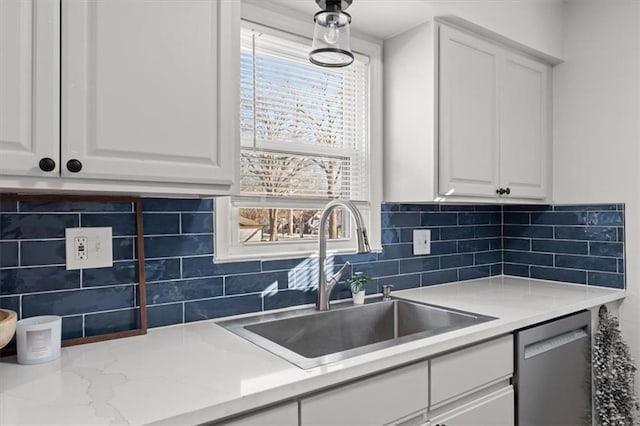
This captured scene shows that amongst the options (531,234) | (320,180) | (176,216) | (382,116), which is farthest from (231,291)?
(531,234)

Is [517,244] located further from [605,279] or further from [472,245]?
[605,279]

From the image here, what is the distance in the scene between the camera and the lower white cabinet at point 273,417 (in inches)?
40.2

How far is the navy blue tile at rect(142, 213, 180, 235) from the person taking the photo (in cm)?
154

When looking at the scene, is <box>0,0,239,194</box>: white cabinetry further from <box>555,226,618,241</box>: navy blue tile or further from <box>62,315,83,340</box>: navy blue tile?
<box>555,226,618,241</box>: navy blue tile

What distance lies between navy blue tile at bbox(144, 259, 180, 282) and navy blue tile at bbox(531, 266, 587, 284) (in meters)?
2.00

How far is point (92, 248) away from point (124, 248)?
Answer: 0.10 meters

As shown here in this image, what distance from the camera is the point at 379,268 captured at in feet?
7.07

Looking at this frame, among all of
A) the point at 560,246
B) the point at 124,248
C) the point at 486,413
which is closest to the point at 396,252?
the point at 486,413

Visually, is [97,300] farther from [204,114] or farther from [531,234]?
[531,234]

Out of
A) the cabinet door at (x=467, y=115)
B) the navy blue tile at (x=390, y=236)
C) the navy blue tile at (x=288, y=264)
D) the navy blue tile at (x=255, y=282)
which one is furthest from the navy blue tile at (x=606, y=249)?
the navy blue tile at (x=255, y=282)

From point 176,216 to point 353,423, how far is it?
0.88 metres

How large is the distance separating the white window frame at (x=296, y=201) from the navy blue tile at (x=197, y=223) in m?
0.03

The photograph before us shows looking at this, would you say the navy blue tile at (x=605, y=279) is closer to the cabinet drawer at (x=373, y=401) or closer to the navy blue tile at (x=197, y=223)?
the cabinet drawer at (x=373, y=401)

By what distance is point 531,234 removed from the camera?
265 cm
